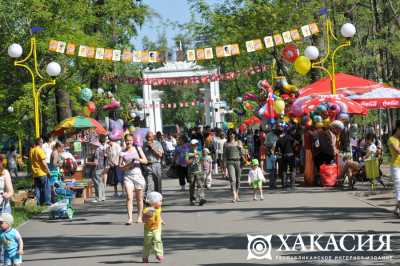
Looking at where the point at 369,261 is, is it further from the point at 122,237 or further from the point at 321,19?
the point at 321,19

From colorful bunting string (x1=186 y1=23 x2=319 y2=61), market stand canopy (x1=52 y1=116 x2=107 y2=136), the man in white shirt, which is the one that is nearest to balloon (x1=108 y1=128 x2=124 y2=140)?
the man in white shirt

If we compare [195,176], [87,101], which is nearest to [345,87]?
[195,176]

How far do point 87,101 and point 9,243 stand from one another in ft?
82.3

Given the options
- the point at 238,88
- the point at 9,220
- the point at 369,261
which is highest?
the point at 238,88

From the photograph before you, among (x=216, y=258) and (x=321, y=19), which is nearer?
(x=216, y=258)

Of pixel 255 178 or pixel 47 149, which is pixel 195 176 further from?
pixel 47 149

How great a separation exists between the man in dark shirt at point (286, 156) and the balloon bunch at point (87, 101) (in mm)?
11442

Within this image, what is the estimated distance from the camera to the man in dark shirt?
2358 centimetres

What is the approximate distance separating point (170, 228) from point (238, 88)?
138 ft

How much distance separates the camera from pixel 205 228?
15.1 meters

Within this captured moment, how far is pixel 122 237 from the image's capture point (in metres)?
14.5

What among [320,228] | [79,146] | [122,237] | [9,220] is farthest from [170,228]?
[79,146]

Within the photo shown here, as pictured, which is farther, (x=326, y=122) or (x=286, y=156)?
(x=326, y=122)

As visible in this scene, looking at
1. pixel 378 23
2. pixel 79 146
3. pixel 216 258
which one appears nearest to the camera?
pixel 216 258
